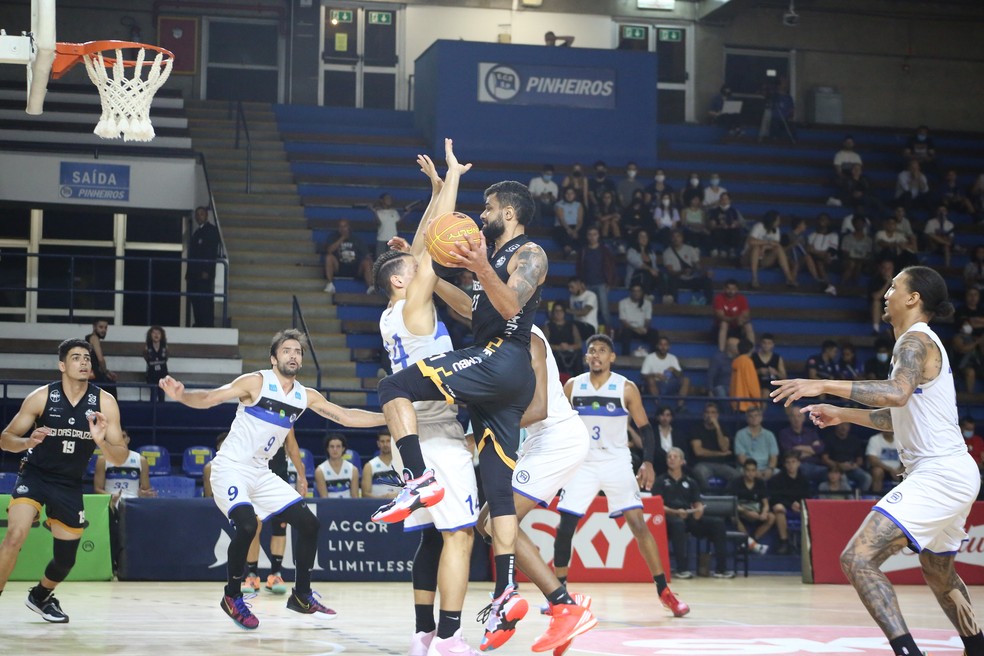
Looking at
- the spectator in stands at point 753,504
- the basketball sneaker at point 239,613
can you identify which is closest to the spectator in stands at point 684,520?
the spectator in stands at point 753,504

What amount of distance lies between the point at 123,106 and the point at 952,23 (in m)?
26.1

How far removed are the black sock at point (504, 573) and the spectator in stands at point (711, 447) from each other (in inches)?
444

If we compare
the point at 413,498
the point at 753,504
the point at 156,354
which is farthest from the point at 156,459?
the point at 413,498

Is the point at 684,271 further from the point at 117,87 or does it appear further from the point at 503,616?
the point at 503,616

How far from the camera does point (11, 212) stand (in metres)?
24.1

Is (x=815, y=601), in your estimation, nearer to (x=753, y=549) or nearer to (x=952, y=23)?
(x=753, y=549)

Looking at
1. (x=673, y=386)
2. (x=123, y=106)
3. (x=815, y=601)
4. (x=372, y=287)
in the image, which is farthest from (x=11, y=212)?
(x=815, y=601)

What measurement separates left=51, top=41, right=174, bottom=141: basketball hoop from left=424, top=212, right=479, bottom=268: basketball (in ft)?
13.1

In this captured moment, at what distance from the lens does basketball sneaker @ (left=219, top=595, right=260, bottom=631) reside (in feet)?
30.5

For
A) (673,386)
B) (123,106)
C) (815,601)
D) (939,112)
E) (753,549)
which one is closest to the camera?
(123,106)

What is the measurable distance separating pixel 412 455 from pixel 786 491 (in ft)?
38.3

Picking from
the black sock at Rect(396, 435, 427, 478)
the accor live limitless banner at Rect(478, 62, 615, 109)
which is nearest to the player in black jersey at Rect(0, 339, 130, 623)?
the black sock at Rect(396, 435, 427, 478)

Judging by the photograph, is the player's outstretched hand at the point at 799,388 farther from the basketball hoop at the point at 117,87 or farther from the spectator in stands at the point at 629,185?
the spectator in stands at the point at 629,185

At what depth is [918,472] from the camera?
712 centimetres
